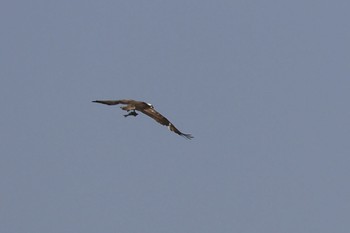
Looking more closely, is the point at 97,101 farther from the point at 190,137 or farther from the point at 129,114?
the point at 190,137

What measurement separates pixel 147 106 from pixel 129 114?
16.7 ft

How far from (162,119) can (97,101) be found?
10863 millimetres

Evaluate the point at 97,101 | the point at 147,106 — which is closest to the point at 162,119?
the point at 147,106

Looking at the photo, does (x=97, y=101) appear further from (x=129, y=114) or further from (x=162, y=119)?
(x=162, y=119)

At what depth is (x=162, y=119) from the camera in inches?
3450

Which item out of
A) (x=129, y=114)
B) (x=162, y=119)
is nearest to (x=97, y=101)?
(x=129, y=114)

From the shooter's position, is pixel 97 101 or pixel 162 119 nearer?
pixel 97 101

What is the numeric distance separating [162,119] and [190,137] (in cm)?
934

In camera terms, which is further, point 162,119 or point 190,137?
point 162,119

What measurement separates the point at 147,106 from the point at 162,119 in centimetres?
481

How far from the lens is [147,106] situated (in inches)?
3287

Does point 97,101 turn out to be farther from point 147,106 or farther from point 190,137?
point 190,137

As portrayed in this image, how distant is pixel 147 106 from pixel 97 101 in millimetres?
6761

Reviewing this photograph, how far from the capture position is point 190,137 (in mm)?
79250
